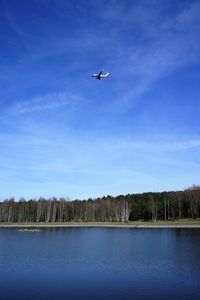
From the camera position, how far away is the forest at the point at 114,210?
145 m

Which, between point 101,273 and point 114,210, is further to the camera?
point 114,210

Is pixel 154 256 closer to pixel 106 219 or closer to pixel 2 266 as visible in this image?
pixel 2 266

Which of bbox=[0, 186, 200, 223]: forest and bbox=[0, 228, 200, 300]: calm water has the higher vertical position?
bbox=[0, 186, 200, 223]: forest

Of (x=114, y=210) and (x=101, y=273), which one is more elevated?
(x=114, y=210)

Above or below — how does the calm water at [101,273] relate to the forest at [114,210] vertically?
below

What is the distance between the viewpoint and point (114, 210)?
159 m

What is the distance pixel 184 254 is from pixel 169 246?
35.2 feet

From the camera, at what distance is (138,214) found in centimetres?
15588

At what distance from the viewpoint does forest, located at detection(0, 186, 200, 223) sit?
145 metres

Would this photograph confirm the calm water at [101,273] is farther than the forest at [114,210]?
No

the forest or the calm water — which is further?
the forest

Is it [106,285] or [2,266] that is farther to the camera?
[2,266]

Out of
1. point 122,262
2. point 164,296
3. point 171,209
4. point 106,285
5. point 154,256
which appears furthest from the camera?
point 171,209

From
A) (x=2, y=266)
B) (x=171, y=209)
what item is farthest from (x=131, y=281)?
(x=171, y=209)
